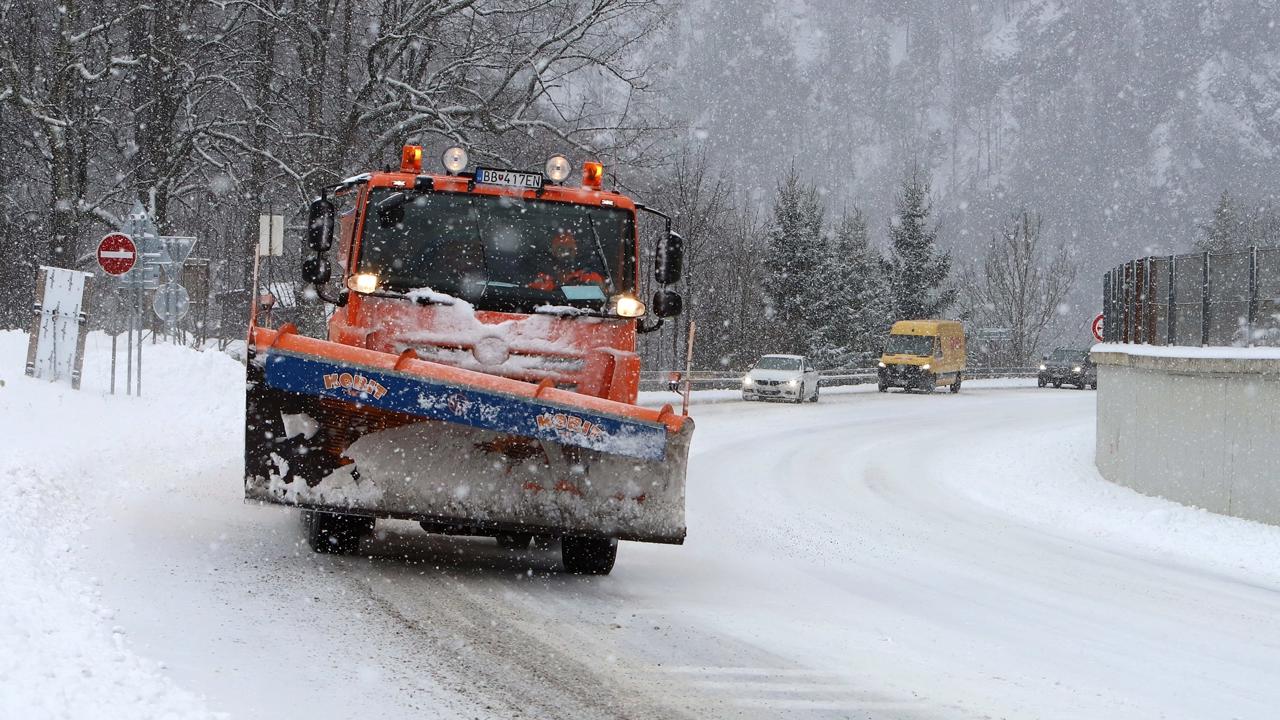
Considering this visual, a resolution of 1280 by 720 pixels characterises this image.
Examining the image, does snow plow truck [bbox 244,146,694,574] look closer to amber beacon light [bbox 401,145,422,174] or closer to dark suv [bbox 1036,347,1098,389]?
amber beacon light [bbox 401,145,422,174]

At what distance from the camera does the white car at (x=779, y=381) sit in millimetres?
39344

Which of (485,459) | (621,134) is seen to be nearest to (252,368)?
(485,459)

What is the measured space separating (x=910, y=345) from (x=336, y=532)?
42.7 metres

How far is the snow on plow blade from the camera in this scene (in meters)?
7.86

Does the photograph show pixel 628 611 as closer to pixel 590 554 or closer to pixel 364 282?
pixel 590 554

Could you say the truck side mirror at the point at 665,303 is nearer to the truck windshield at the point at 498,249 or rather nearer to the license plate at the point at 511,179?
the truck windshield at the point at 498,249

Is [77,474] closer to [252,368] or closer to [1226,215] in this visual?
[252,368]

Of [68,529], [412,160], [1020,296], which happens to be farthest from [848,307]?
[68,529]

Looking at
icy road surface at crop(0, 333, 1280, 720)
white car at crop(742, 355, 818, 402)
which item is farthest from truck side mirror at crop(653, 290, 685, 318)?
white car at crop(742, 355, 818, 402)

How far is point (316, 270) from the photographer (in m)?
9.56

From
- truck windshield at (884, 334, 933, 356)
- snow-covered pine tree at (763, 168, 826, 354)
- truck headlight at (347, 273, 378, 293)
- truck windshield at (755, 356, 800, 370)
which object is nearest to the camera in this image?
truck headlight at (347, 273, 378, 293)

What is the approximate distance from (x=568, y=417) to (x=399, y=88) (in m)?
22.2

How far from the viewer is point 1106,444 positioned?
19.1m

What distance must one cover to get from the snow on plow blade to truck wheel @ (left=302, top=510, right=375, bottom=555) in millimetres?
791
